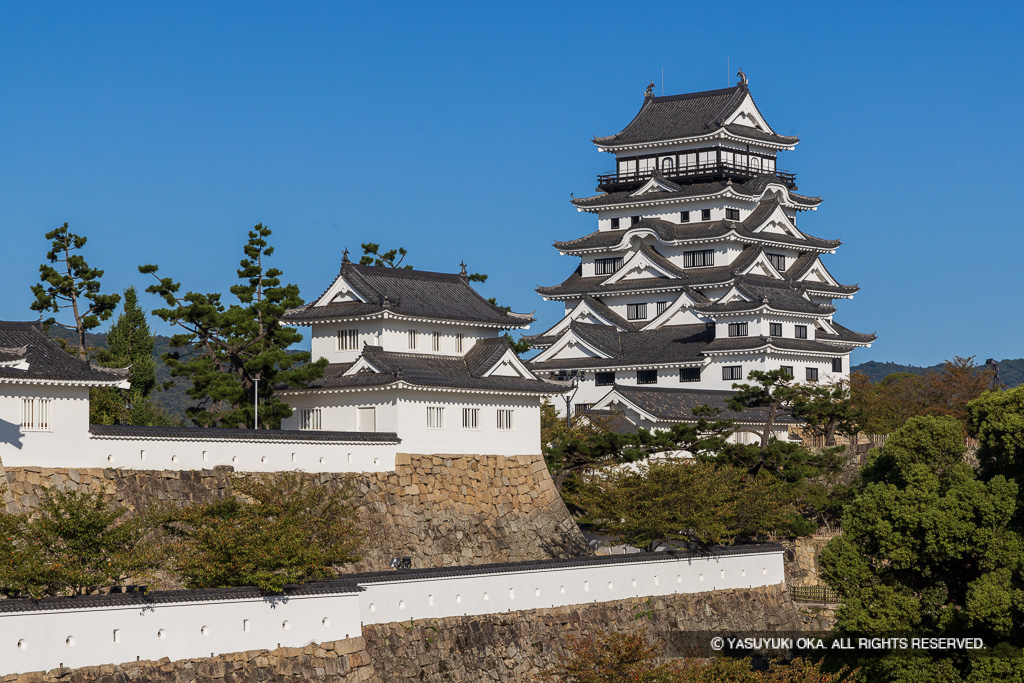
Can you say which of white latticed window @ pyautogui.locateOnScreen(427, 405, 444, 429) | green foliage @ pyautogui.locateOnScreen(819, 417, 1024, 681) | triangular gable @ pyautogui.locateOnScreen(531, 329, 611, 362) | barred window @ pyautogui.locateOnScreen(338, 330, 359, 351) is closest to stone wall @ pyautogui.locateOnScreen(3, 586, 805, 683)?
green foliage @ pyautogui.locateOnScreen(819, 417, 1024, 681)

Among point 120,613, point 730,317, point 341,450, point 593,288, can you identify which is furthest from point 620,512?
point 593,288

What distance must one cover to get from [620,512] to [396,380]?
7.28 m

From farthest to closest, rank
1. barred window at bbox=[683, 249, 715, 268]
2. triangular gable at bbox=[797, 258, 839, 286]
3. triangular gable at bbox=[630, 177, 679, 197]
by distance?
1. triangular gable at bbox=[630, 177, 679, 197]
2. triangular gable at bbox=[797, 258, 839, 286]
3. barred window at bbox=[683, 249, 715, 268]

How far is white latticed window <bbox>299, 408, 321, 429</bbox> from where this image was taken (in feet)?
137

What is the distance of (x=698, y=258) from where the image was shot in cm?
7019

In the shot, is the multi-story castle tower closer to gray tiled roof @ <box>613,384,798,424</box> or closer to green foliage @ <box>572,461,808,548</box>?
gray tiled roof @ <box>613,384,798,424</box>

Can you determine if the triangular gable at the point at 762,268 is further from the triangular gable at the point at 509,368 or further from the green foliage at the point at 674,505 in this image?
the triangular gable at the point at 509,368

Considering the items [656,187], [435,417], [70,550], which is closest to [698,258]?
[656,187]

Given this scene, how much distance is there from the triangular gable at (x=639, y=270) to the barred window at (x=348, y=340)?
2882 cm

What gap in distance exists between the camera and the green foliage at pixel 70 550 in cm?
2491

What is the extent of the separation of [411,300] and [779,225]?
32830mm

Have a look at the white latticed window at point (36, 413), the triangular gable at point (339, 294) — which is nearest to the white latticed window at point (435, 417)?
the triangular gable at point (339, 294)

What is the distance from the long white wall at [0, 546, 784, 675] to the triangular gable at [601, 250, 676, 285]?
1200 inches

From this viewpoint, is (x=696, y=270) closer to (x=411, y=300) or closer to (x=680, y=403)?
(x=680, y=403)
